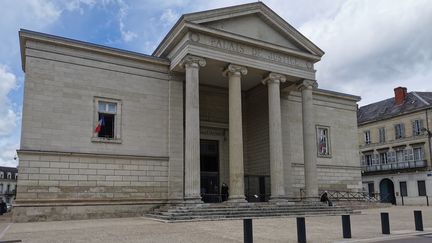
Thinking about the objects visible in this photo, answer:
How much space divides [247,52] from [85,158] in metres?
10.2

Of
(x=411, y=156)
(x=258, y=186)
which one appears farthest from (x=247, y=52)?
(x=411, y=156)

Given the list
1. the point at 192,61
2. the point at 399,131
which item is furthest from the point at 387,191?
the point at 192,61

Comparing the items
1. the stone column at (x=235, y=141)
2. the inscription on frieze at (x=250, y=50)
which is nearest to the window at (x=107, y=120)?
the inscription on frieze at (x=250, y=50)

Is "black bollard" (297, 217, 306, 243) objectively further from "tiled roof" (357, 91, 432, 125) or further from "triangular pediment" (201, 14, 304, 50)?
"tiled roof" (357, 91, 432, 125)

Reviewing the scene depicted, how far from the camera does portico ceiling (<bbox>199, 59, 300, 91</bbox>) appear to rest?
73.1 ft

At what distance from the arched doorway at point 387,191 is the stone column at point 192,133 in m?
33.5

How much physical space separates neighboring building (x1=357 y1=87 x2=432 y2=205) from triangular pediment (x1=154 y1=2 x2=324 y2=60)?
75.8 ft

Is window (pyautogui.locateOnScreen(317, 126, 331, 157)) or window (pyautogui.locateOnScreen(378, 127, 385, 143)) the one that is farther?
window (pyautogui.locateOnScreen(378, 127, 385, 143))

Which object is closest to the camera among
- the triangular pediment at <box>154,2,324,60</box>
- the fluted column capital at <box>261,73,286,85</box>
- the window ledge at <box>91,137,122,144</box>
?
the window ledge at <box>91,137,122,144</box>

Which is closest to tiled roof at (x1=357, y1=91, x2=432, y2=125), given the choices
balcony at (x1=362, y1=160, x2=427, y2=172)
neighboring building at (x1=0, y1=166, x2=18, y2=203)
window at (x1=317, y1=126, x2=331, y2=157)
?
balcony at (x1=362, y1=160, x2=427, y2=172)

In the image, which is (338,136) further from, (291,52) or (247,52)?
(247,52)

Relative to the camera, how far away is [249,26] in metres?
23.1

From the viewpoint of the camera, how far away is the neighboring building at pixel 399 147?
41531mm

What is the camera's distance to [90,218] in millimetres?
19125
